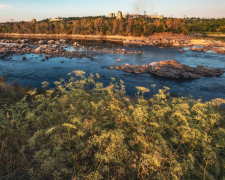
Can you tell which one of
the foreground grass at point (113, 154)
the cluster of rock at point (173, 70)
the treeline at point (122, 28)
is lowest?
the foreground grass at point (113, 154)

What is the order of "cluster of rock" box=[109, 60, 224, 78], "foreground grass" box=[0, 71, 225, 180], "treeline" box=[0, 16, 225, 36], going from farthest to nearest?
"treeline" box=[0, 16, 225, 36] → "cluster of rock" box=[109, 60, 224, 78] → "foreground grass" box=[0, 71, 225, 180]

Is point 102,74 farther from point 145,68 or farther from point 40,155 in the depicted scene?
point 40,155

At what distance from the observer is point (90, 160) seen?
3742 mm

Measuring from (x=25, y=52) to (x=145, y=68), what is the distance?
29418mm

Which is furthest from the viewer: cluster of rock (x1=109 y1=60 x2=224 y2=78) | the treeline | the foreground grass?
the treeline

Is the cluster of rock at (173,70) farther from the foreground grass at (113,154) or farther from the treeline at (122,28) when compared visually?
the treeline at (122,28)

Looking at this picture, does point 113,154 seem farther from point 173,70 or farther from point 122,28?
point 122,28

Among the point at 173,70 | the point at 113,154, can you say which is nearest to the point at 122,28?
the point at 173,70

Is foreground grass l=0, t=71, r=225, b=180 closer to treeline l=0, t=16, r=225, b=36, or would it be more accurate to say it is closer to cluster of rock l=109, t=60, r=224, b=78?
cluster of rock l=109, t=60, r=224, b=78

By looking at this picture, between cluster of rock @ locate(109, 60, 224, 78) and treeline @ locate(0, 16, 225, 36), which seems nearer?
cluster of rock @ locate(109, 60, 224, 78)

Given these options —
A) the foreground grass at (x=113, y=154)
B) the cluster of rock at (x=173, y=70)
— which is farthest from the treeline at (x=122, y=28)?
the foreground grass at (x=113, y=154)

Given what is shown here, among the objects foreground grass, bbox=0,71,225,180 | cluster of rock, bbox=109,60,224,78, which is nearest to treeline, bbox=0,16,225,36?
cluster of rock, bbox=109,60,224,78

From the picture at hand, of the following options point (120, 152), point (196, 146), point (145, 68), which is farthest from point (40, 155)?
point (145, 68)

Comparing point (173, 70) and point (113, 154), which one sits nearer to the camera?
point (113, 154)
